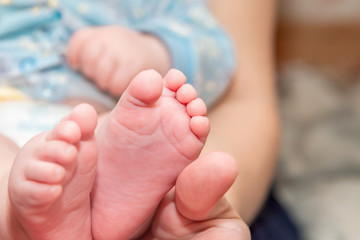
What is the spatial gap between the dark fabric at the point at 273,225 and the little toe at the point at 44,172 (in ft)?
1.44

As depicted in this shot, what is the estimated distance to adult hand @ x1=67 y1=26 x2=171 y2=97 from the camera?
68 cm

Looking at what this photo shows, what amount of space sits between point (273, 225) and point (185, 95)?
0.45 m

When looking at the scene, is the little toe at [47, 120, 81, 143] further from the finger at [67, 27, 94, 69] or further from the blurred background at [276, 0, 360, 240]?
the blurred background at [276, 0, 360, 240]

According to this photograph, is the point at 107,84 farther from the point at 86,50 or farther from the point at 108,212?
the point at 108,212

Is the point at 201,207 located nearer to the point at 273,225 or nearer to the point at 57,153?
the point at 57,153

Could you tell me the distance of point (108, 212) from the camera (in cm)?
43

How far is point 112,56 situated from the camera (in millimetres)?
682

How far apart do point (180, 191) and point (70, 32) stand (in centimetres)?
43

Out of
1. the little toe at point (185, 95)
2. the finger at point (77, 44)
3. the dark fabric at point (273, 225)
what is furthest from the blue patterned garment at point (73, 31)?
the little toe at point (185, 95)

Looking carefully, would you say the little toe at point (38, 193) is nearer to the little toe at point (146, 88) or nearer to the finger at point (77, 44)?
the little toe at point (146, 88)

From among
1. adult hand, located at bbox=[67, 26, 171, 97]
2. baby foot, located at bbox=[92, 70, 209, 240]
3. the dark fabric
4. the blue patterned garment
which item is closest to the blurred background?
the dark fabric

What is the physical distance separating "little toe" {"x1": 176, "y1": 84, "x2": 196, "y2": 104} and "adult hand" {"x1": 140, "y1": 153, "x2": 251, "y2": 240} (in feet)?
0.17

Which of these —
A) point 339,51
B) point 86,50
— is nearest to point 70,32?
point 86,50

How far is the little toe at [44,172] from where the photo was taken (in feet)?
1.15
